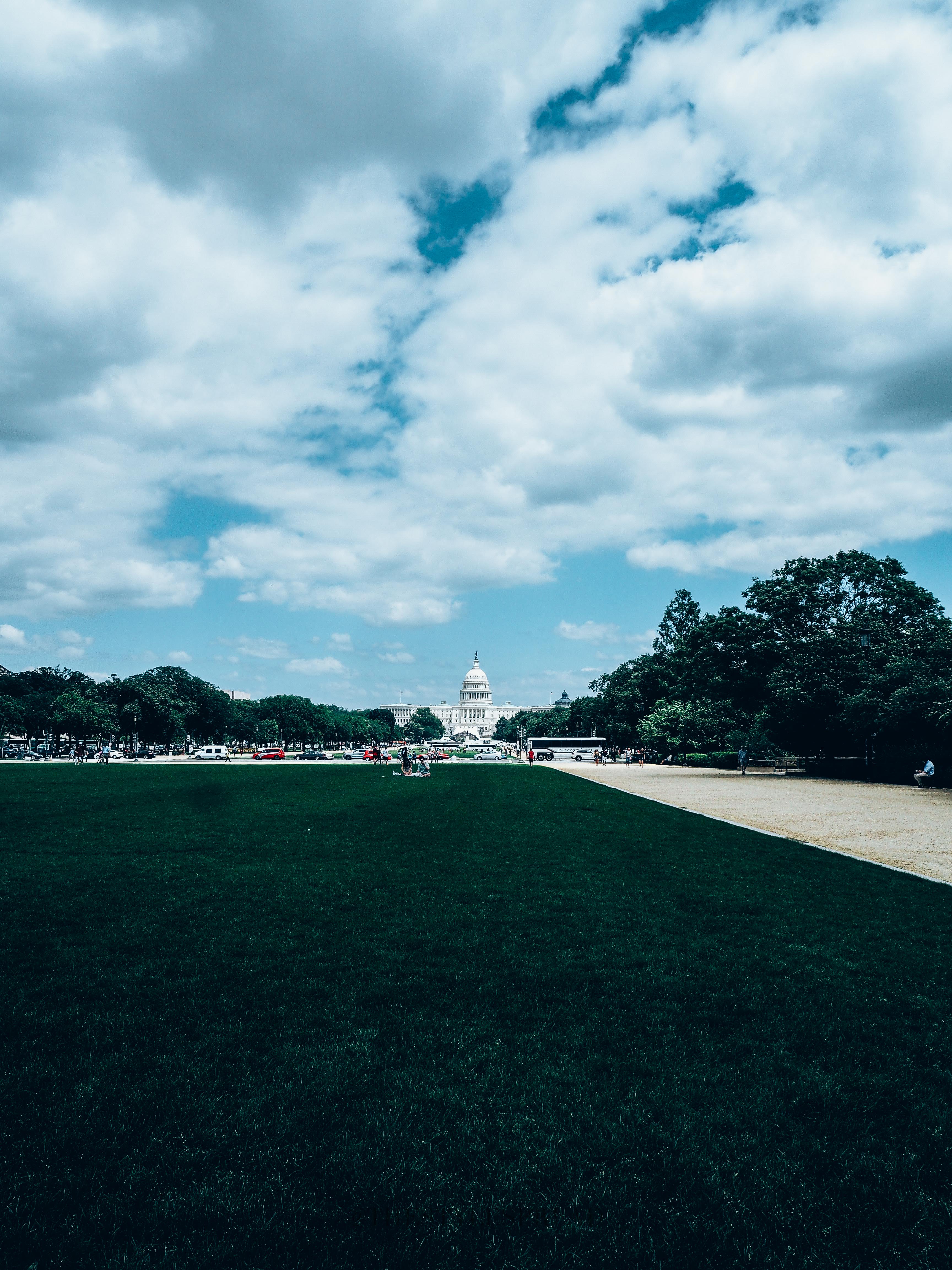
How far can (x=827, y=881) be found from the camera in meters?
12.4

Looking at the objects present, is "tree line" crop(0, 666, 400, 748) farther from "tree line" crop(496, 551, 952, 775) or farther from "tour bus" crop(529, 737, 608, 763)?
"tree line" crop(496, 551, 952, 775)

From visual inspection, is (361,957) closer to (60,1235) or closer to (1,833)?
(60,1235)

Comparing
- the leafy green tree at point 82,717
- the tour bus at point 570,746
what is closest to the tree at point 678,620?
the tour bus at point 570,746

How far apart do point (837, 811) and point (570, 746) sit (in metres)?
122

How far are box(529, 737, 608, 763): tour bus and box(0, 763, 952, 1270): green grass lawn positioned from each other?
9515cm

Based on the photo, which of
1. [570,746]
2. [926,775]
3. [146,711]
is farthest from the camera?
[570,746]

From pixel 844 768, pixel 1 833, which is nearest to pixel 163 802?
pixel 1 833

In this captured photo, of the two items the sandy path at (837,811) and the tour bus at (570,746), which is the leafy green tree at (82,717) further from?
the sandy path at (837,811)

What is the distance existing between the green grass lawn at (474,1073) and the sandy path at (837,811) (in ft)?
14.9

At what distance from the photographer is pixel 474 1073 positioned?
5363mm

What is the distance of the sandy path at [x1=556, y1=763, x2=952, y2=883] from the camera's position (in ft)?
52.9

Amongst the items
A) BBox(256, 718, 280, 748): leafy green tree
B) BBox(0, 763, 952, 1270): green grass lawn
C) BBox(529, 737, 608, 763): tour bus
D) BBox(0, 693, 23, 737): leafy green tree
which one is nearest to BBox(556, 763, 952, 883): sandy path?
BBox(0, 763, 952, 1270): green grass lawn

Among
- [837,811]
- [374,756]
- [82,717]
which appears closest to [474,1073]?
[837,811]

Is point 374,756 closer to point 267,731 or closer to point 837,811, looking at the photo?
point 837,811
